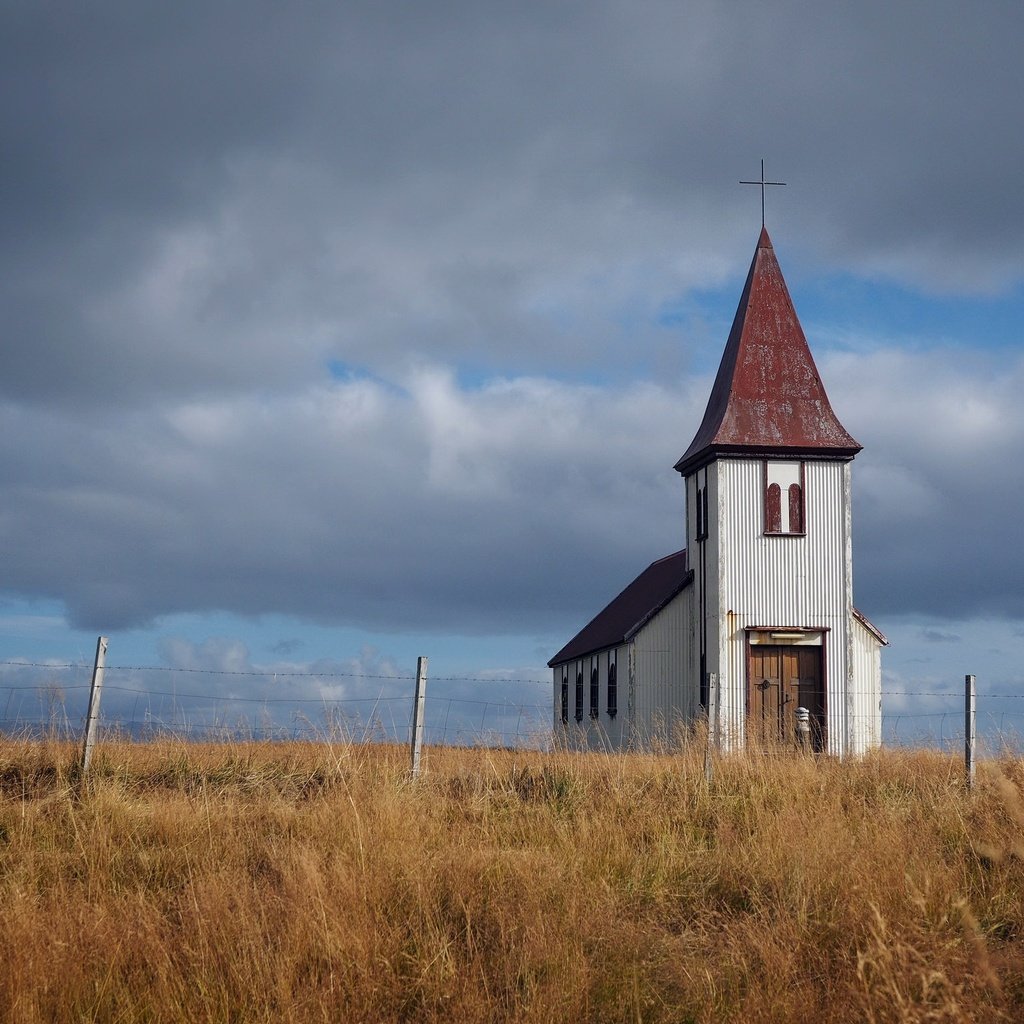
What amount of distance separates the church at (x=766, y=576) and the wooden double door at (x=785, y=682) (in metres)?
0.03

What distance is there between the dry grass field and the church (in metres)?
14.2

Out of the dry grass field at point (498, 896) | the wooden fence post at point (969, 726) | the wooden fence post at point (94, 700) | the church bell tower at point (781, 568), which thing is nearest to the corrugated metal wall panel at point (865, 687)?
the church bell tower at point (781, 568)

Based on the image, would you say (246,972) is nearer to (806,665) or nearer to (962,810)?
(962,810)

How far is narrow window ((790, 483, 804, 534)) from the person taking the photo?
28.9m

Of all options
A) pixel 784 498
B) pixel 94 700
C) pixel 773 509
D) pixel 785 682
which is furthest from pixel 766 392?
pixel 94 700

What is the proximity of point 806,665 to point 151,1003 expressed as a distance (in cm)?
2371

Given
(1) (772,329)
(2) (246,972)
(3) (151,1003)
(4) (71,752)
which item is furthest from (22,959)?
(1) (772,329)

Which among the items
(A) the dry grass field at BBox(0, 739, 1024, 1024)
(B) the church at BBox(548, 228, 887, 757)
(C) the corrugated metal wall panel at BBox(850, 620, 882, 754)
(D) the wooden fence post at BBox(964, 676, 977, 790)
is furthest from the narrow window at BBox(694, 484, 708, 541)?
(A) the dry grass field at BBox(0, 739, 1024, 1024)

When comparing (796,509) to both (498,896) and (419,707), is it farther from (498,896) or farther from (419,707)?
(498,896)

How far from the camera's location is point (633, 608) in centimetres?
3616

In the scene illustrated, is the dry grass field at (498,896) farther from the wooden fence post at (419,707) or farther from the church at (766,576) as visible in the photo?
the church at (766,576)

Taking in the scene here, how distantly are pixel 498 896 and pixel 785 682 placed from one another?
2124cm

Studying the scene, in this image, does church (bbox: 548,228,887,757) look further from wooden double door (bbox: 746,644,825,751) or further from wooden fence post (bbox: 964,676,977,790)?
wooden fence post (bbox: 964,676,977,790)

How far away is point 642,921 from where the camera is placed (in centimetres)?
842
